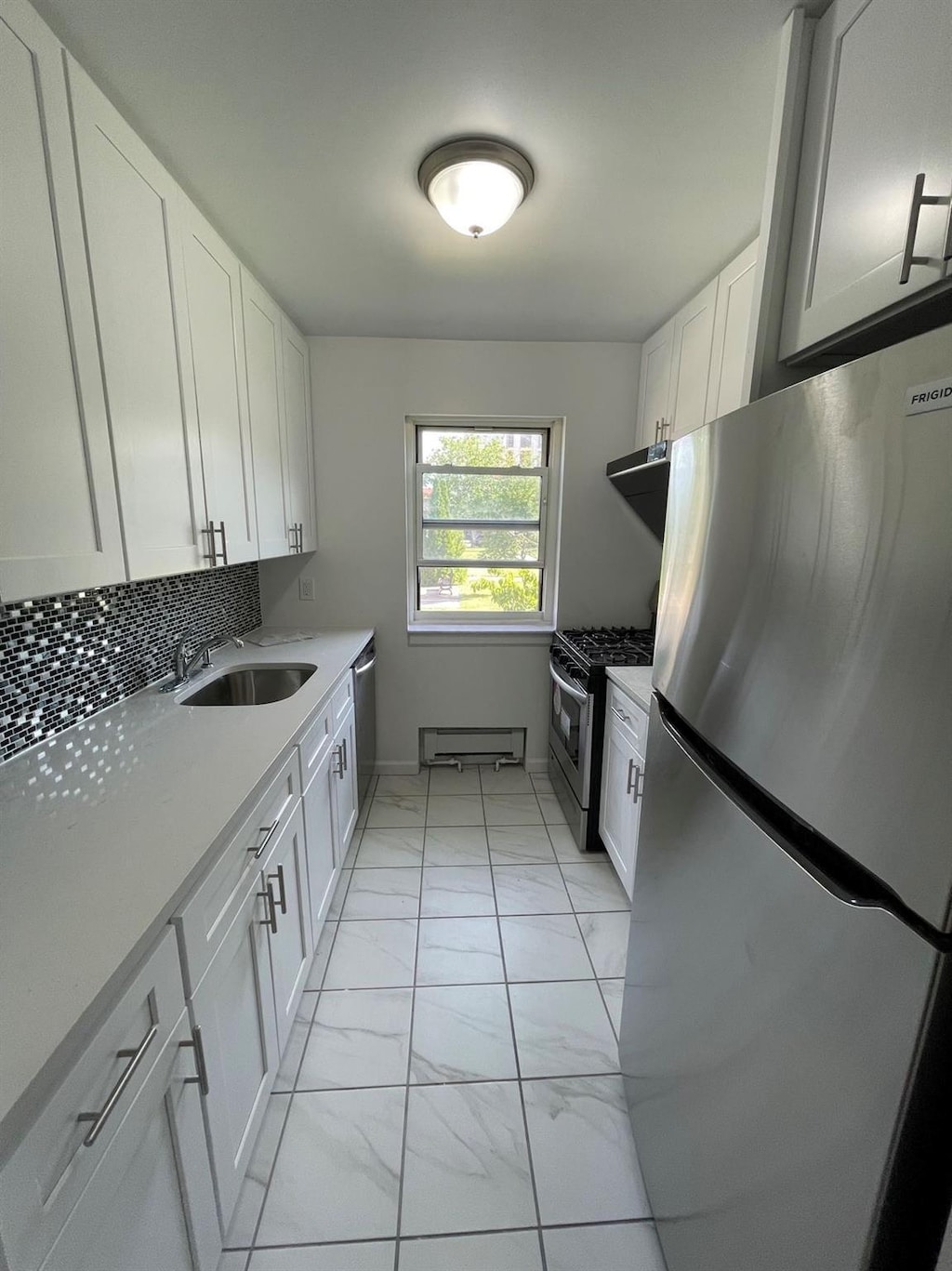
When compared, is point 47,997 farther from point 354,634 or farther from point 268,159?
point 354,634

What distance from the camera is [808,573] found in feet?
2.13

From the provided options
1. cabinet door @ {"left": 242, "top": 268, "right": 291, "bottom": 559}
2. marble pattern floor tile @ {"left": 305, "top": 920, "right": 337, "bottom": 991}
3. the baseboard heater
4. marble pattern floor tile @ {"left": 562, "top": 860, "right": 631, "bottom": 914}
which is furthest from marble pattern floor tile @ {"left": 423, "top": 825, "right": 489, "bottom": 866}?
cabinet door @ {"left": 242, "top": 268, "right": 291, "bottom": 559}

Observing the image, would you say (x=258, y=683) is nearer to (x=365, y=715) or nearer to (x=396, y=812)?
(x=365, y=715)

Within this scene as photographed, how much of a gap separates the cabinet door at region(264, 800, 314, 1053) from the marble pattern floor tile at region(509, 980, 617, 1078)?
673mm

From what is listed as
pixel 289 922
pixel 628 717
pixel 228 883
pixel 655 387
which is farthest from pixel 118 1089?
pixel 655 387

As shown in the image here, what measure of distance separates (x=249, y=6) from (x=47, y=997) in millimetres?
1676

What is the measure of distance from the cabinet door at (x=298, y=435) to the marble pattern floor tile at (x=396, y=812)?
1.43 metres

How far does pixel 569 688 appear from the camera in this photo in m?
2.45

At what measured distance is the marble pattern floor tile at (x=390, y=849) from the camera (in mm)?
2291

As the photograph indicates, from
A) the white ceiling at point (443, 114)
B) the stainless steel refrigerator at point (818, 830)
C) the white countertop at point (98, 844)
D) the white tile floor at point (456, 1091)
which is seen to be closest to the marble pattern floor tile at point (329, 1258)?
the white tile floor at point (456, 1091)

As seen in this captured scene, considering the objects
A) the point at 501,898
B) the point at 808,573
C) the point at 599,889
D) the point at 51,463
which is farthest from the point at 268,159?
the point at 599,889

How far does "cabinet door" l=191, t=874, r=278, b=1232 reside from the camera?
3.10 feet

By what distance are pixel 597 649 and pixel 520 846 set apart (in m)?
1.02

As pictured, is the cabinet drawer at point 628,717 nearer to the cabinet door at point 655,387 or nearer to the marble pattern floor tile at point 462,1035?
the marble pattern floor tile at point 462,1035
